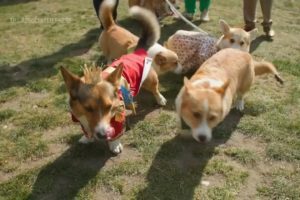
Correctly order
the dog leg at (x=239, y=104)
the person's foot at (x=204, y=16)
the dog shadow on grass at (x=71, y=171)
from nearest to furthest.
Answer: the dog shadow on grass at (x=71, y=171), the dog leg at (x=239, y=104), the person's foot at (x=204, y=16)

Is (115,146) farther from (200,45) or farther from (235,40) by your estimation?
(235,40)

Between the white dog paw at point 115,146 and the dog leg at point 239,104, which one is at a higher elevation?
the white dog paw at point 115,146

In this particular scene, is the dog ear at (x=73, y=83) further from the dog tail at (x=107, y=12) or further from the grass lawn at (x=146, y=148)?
the dog tail at (x=107, y=12)

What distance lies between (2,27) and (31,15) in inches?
32.5

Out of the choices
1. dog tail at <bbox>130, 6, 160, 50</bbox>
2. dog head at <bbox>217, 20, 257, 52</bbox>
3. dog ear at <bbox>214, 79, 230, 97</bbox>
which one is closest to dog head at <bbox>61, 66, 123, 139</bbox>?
dog ear at <bbox>214, 79, 230, 97</bbox>

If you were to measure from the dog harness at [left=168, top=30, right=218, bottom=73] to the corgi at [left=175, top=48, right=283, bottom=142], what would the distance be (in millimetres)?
835

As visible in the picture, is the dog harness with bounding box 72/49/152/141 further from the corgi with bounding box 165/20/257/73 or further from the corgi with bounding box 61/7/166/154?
the corgi with bounding box 165/20/257/73

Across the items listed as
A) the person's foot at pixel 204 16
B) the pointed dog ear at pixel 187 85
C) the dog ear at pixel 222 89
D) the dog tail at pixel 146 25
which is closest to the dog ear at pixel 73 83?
the pointed dog ear at pixel 187 85

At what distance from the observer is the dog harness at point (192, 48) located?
4812 millimetres

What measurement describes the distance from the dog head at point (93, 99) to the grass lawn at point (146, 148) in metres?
0.54

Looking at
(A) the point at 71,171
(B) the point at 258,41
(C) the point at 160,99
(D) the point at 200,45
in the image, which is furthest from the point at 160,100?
(B) the point at 258,41

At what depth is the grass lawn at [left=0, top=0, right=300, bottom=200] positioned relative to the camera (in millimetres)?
3197

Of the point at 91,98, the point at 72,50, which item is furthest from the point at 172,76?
the point at 91,98

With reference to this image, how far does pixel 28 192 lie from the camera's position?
3152 mm
